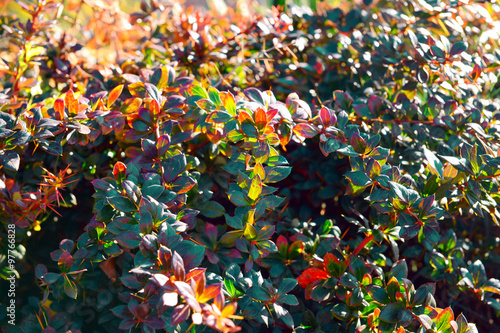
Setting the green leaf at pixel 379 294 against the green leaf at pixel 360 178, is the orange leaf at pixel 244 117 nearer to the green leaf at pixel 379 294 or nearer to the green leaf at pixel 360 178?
the green leaf at pixel 360 178

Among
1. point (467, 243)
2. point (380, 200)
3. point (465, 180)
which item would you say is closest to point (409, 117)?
point (465, 180)

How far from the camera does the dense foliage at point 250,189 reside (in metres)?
0.98

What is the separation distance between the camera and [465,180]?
1.08m

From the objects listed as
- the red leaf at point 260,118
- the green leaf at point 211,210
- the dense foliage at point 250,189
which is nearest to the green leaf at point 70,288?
the dense foliage at point 250,189

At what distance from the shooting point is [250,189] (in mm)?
1007

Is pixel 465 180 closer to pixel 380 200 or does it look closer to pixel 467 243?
pixel 380 200

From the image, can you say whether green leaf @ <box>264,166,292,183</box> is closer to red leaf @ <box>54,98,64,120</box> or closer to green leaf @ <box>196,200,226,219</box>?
green leaf @ <box>196,200,226,219</box>

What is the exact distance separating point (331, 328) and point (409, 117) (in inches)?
26.0

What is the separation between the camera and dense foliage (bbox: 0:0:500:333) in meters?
0.98

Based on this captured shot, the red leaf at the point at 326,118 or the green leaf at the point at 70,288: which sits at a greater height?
the red leaf at the point at 326,118

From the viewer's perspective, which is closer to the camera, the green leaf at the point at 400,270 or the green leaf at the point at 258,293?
the green leaf at the point at 258,293

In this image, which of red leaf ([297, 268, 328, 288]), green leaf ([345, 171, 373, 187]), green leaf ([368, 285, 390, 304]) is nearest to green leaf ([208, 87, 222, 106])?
green leaf ([345, 171, 373, 187])

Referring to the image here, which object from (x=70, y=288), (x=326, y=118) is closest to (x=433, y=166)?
(x=326, y=118)

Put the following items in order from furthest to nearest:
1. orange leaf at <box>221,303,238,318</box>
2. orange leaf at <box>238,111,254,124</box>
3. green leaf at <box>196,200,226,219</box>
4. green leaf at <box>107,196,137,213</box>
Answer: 1. green leaf at <box>196,200,226,219</box>
2. orange leaf at <box>238,111,254,124</box>
3. green leaf at <box>107,196,137,213</box>
4. orange leaf at <box>221,303,238,318</box>
